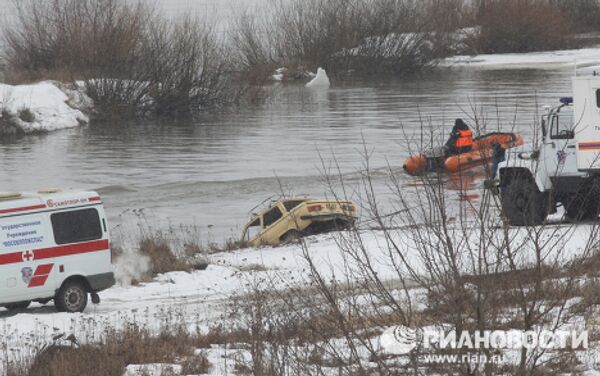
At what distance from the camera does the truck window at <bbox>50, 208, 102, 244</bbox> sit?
60.8 feet

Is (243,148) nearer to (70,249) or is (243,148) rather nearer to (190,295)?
(190,295)

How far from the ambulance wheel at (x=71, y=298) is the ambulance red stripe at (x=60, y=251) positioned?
512 millimetres

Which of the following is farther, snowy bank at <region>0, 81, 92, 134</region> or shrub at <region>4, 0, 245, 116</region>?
shrub at <region>4, 0, 245, 116</region>

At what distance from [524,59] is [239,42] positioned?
75.3 feet

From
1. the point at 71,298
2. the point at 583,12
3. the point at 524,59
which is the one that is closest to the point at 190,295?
the point at 71,298

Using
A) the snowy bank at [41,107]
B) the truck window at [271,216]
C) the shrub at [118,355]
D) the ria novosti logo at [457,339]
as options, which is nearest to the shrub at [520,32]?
the snowy bank at [41,107]

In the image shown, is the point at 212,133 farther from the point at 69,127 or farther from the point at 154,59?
the point at 154,59

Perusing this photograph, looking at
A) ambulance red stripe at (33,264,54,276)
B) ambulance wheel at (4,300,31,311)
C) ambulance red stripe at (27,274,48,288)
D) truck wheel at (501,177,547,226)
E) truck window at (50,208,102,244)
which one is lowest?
ambulance wheel at (4,300,31,311)

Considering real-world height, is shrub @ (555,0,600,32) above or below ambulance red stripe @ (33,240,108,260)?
below

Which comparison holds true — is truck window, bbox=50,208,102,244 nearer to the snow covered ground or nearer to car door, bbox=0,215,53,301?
car door, bbox=0,215,53,301

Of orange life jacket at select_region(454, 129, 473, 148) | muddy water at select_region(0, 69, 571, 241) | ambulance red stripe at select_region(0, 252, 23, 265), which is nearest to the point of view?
ambulance red stripe at select_region(0, 252, 23, 265)

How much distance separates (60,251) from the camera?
18.5 meters

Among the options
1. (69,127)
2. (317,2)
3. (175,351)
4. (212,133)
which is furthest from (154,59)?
(175,351)

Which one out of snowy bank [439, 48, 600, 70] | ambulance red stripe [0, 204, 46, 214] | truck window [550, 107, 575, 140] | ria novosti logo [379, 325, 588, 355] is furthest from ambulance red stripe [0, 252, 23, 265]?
snowy bank [439, 48, 600, 70]
